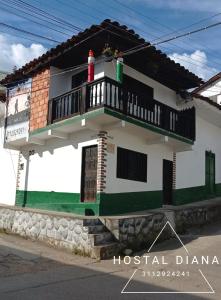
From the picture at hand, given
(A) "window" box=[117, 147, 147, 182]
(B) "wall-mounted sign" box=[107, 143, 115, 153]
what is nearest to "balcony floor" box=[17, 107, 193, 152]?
(B) "wall-mounted sign" box=[107, 143, 115, 153]

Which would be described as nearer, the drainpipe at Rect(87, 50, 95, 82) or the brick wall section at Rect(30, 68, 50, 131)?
the drainpipe at Rect(87, 50, 95, 82)

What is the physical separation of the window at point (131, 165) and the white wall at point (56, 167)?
1.20 metres

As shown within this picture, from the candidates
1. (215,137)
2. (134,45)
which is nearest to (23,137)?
(134,45)

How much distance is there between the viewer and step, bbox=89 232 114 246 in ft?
36.0

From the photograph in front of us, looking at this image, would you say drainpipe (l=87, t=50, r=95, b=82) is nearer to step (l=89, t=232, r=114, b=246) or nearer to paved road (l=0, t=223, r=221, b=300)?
step (l=89, t=232, r=114, b=246)

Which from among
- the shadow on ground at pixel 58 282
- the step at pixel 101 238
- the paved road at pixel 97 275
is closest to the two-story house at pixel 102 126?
the step at pixel 101 238

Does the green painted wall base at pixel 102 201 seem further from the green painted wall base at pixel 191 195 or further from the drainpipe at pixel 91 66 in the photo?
the drainpipe at pixel 91 66

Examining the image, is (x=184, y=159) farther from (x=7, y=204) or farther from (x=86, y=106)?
(x=7, y=204)

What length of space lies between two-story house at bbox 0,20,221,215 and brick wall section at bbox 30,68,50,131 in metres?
0.04

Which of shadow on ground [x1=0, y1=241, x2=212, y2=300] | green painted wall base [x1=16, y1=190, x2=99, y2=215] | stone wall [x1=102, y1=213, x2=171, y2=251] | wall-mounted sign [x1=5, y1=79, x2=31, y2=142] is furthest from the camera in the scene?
wall-mounted sign [x1=5, y1=79, x2=31, y2=142]

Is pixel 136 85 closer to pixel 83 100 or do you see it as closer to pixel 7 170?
pixel 83 100

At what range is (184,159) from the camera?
17.8 metres

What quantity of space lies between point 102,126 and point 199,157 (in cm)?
744

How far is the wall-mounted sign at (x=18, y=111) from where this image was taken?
52.3ft
